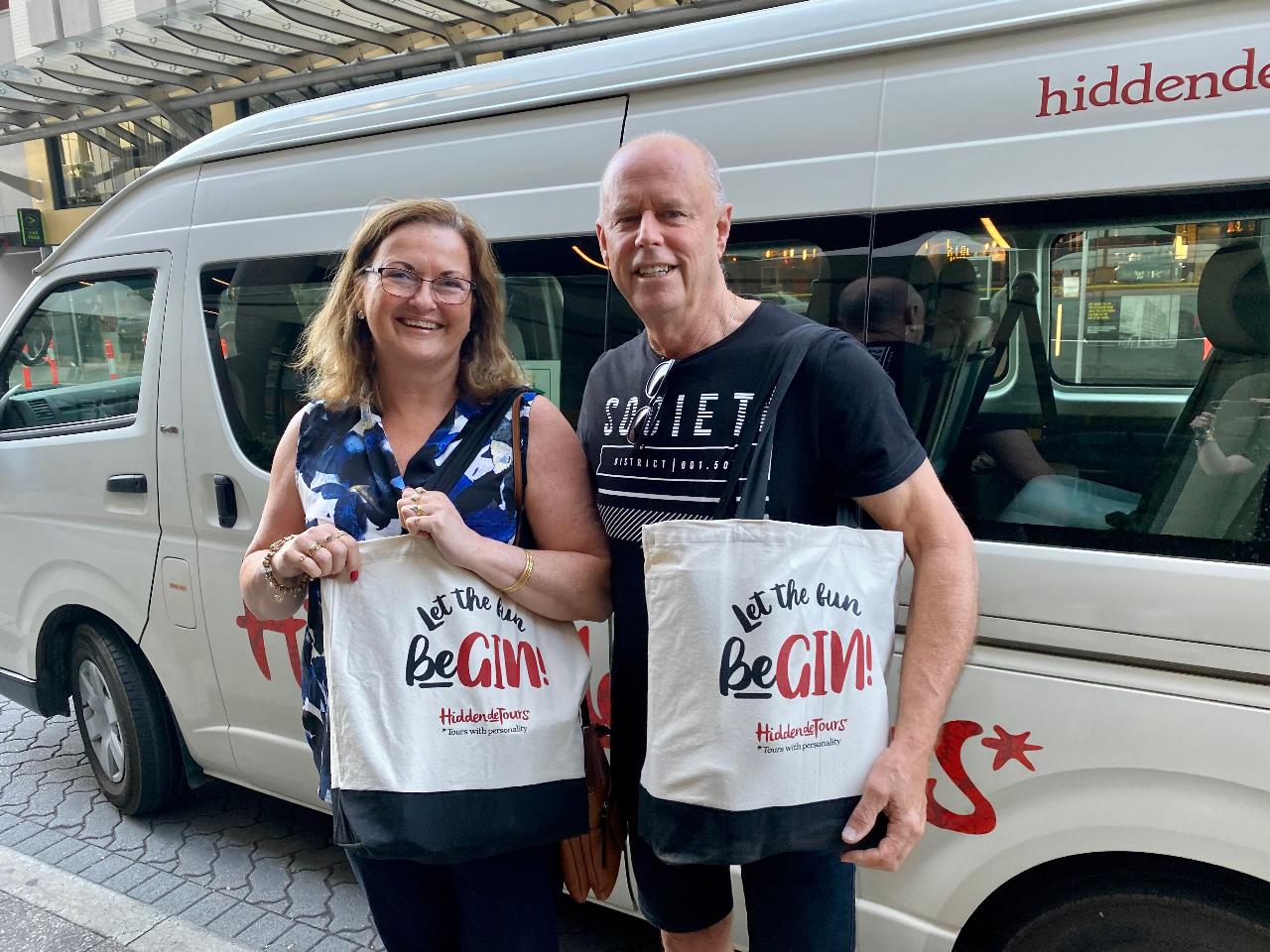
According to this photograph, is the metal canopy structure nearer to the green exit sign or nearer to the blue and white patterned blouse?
the green exit sign

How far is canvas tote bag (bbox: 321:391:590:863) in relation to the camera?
54.9 inches

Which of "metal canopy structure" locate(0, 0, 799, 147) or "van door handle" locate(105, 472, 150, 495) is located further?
"metal canopy structure" locate(0, 0, 799, 147)

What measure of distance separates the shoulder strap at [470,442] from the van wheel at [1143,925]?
137 cm

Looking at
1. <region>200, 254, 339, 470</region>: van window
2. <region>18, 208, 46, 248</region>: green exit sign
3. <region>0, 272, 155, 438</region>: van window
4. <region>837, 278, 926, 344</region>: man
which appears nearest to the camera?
<region>837, 278, 926, 344</region>: man

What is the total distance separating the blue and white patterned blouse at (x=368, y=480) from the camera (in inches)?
59.7

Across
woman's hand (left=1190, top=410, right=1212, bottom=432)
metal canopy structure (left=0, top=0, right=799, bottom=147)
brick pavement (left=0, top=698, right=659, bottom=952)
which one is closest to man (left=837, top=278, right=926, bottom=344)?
woman's hand (left=1190, top=410, right=1212, bottom=432)

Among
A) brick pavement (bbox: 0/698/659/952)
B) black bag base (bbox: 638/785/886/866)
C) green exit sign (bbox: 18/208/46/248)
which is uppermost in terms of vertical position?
green exit sign (bbox: 18/208/46/248)

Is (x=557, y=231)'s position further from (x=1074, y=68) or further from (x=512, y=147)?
(x=1074, y=68)

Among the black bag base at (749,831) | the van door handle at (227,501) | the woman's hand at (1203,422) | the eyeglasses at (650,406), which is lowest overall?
the black bag base at (749,831)

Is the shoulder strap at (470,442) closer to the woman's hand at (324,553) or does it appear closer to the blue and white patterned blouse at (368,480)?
the blue and white patterned blouse at (368,480)

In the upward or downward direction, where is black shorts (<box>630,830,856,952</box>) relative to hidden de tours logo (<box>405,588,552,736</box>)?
downward

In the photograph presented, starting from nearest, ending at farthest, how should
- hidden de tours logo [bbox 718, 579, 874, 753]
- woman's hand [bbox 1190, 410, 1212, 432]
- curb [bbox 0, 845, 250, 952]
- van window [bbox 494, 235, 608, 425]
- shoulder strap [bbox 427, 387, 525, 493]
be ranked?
hidden de tours logo [bbox 718, 579, 874, 753], shoulder strap [bbox 427, 387, 525, 493], woman's hand [bbox 1190, 410, 1212, 432], van window [bbox 494, 235, 608, 425], curb [bbox 0, 845, 250, 952]

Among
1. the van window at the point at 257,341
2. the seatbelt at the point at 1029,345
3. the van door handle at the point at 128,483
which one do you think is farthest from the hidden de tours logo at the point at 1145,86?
the van door handle at the point at 128,483

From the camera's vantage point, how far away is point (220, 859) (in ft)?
10.2
